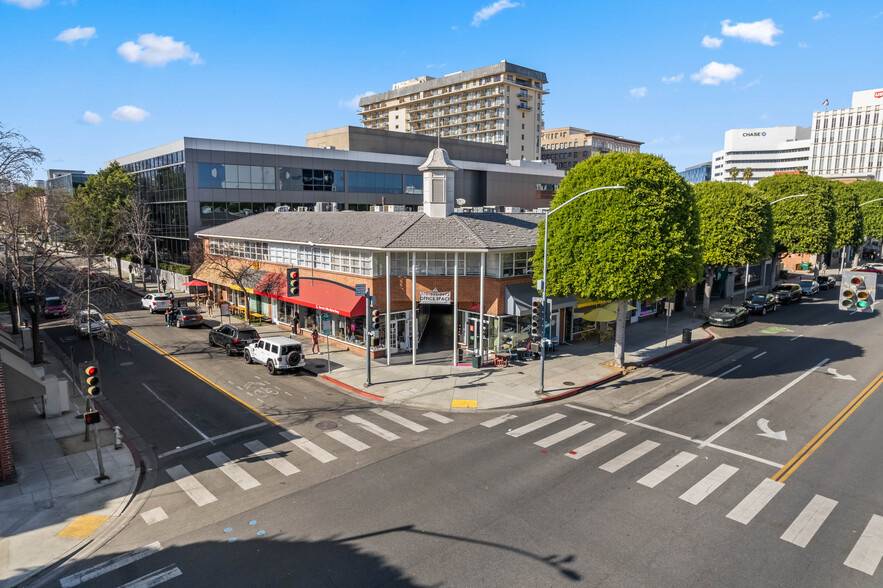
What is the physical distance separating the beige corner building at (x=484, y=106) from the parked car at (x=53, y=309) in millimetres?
86881

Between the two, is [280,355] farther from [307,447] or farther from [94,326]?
[94,326]

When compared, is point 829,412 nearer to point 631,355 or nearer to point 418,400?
point 631,355

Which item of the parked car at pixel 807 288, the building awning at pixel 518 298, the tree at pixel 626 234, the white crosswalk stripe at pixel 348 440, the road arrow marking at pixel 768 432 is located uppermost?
the tree at pixel 626 234

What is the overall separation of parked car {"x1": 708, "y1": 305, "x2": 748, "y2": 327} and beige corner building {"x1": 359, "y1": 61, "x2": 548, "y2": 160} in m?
82.7

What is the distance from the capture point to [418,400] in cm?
2217

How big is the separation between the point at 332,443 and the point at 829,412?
19.8 metres

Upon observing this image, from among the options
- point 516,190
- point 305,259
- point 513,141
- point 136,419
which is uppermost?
point 513,141

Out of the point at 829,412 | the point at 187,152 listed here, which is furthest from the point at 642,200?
the point at 187,152

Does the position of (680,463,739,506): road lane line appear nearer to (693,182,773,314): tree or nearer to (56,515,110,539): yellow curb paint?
(56,515,110,539): yellow curb paint

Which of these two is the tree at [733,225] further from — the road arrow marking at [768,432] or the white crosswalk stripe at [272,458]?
the white crosswalk stripe at [272,458]

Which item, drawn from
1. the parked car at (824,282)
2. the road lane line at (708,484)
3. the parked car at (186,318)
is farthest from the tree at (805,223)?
the parked car at (186,318)

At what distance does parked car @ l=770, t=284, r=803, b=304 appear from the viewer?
49.0 m

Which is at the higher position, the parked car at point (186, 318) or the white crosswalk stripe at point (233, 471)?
the parked car at point (186, 318)

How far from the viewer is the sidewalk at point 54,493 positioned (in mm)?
11758
